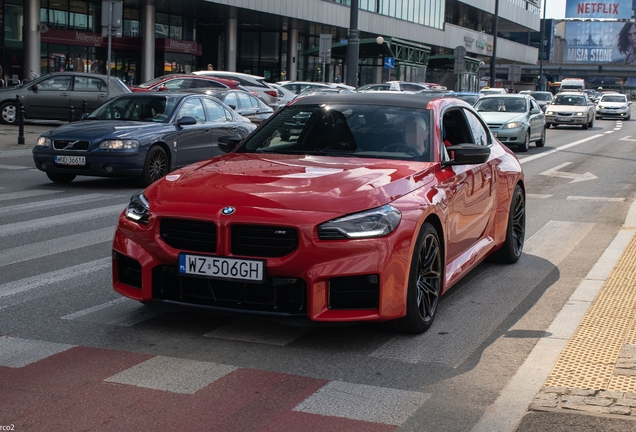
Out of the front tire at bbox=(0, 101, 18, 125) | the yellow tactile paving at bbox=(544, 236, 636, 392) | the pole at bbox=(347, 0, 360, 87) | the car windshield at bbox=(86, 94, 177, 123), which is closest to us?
the yellow tactile paving at bbox=(544, 236, 636, 392)

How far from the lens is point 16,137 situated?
2202 centimetres

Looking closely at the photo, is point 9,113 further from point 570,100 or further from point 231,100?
point 570,100

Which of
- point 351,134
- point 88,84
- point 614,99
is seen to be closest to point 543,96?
point 614,99

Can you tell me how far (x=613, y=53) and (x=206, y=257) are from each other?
16760cm

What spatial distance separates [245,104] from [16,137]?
5872 millimetres

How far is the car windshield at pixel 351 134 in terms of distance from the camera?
6.56 meters

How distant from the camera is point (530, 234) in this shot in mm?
10195

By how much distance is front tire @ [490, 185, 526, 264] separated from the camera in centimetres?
815

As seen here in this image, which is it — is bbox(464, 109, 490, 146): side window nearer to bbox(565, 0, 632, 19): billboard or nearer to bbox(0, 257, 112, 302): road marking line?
bbox(0, 257, 112, 302): road marking line

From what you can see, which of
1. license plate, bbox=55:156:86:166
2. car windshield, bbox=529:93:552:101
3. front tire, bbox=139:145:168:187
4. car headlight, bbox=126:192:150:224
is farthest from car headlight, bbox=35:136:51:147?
car windshield, bbox=529:93:552:101

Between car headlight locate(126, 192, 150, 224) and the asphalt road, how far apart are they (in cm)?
69

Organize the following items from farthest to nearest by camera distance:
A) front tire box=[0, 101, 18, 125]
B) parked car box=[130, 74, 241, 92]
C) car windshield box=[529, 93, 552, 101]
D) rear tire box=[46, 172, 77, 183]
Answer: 1. car windshield box=[529, 93, 552, 101]
2. parked car box=[130, 74, 241, 92]
3. front tire box=[0, 101, 18, 125]
4. rear tire box=[46, 172, 77, 183]

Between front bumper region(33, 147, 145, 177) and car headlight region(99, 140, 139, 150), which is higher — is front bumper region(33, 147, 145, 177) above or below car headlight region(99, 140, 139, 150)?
below

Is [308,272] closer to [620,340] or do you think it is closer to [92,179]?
[620,340]
